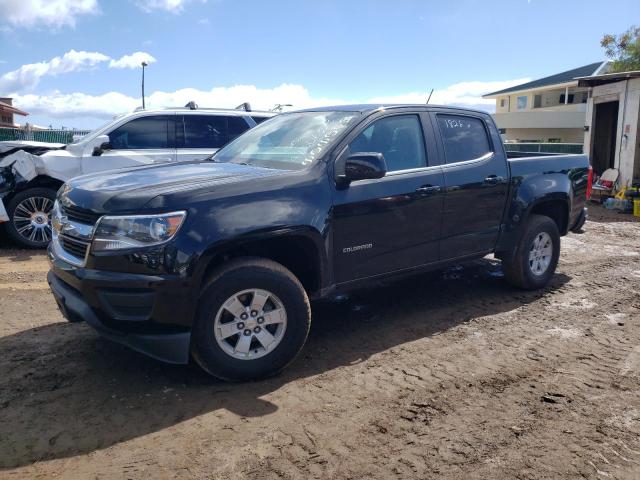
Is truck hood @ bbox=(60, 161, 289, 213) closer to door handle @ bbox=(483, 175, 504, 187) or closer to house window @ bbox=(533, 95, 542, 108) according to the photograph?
door handle @ bbox=(483, 175, 504, 187)

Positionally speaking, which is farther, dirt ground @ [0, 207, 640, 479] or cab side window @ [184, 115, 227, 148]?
cab side window @ [184, 115, 227, 148]

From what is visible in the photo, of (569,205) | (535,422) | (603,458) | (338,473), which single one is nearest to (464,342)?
(535,422)

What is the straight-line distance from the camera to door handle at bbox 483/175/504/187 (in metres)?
5.27

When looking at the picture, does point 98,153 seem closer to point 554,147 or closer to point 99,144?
point 99,144

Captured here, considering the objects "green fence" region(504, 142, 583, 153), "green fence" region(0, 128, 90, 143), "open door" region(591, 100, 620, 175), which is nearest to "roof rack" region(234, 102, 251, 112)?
"green fence" region(0, 128, 90, 143)

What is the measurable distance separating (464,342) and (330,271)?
4.49ft

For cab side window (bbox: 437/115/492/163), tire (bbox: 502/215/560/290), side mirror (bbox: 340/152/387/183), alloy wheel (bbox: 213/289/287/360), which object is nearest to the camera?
alloy wheel (bbox: 213/289/287/360)

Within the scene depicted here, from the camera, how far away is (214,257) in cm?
367

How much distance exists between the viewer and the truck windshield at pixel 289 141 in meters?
4.34

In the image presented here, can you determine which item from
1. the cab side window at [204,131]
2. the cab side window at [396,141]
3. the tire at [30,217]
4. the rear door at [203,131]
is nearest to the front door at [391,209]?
the cab side window at [396,141]

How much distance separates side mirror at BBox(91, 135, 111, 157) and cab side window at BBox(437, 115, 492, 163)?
16.4ft

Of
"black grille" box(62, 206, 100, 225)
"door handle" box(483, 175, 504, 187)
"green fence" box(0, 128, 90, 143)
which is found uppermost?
"green fence" box(0, 128, 90, 143)

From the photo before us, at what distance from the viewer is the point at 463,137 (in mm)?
5305

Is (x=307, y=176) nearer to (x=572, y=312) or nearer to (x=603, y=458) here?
(x=603, y=458)
